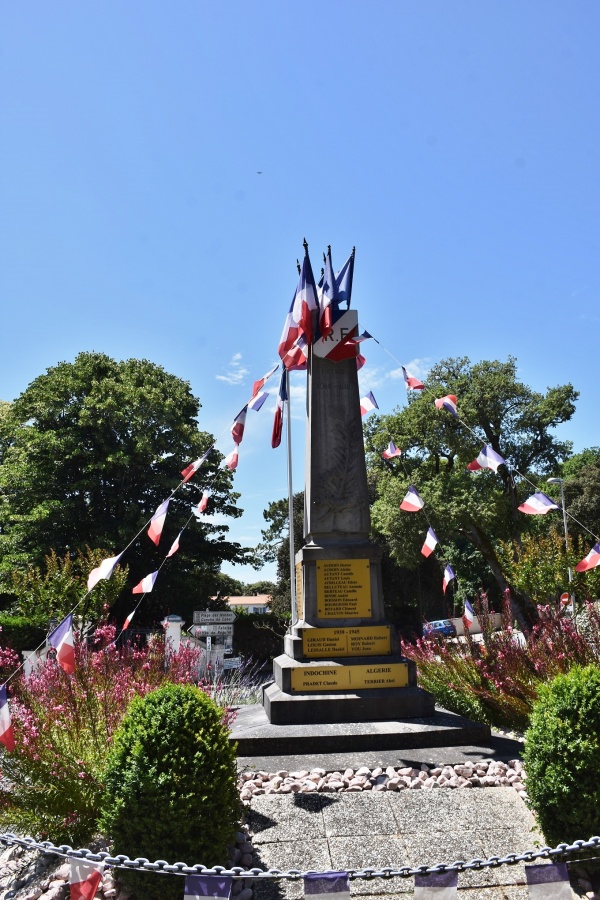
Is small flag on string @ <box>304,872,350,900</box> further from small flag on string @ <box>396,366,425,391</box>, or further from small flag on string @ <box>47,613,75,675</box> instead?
small flag on string @ <box>396,366,425,391</box>

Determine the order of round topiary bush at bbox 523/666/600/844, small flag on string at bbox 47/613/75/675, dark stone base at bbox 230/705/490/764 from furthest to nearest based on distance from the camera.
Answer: dark stone base at bbox 230/705/490/764 → small flag on string at bbox 47/613/75/675 → round topiary bush at bbox 523/666/600/844

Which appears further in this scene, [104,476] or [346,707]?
[104,476]

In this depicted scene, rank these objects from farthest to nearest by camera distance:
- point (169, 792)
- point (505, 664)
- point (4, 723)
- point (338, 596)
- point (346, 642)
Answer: point (338, 596)
point (346, 642)
point (505, 664)
point (4, 723)
point (169, 792)

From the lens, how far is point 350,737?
641 cm

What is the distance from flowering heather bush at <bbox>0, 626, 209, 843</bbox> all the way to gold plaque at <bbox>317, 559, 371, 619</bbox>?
2.57 metres

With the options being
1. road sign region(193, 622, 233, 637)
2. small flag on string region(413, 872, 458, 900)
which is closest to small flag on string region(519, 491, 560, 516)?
small flag on string region(413, 872, 458, 900)

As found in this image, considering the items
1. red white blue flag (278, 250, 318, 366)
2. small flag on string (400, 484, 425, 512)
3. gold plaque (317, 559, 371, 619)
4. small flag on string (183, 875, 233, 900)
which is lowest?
small flag on string (183, 875, 233, 900)

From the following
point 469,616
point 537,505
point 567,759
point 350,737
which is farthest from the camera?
point 469,616

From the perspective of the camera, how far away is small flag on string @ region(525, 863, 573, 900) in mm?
2949

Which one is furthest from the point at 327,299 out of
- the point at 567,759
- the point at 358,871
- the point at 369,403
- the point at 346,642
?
the point at 358,871

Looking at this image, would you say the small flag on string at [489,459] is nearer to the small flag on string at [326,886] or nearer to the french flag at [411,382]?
the french flag at [411,382]

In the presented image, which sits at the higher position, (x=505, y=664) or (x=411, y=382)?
(x=411, y=382)

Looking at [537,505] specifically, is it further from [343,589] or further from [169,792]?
[169,792]

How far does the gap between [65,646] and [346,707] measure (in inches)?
133
